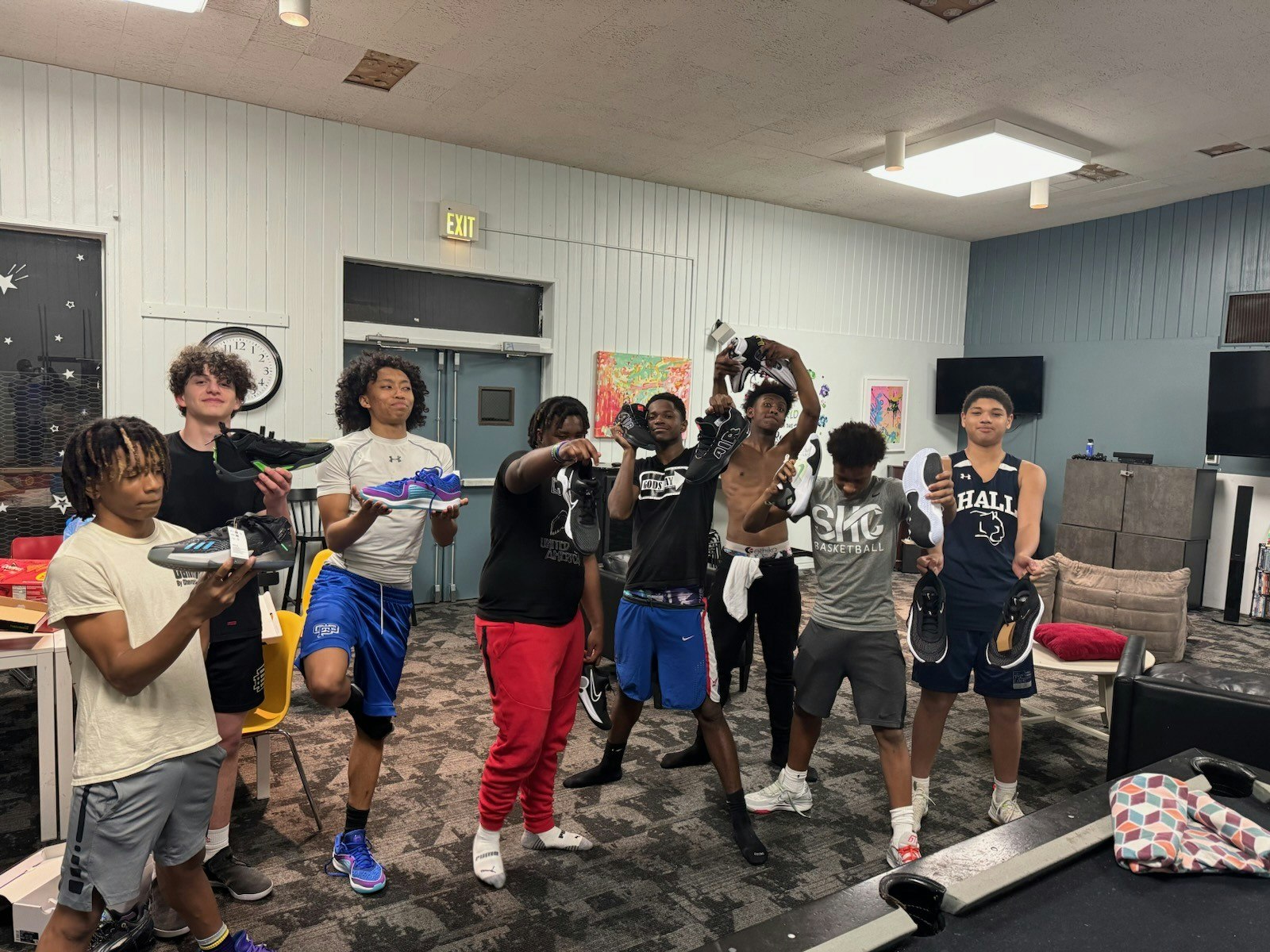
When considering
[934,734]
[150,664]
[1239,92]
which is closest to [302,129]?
[150,664]

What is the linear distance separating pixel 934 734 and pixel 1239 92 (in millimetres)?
4523

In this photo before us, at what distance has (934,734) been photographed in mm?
3021

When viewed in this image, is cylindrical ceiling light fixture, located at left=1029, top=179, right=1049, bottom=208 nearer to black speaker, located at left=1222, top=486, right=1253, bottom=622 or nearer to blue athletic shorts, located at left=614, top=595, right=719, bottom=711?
black speaker, located at left=1222, top=486, right=1253, bottom=622

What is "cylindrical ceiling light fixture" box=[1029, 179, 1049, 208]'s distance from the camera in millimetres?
6562

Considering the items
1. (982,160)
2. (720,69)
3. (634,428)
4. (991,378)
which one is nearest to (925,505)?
(634,428)

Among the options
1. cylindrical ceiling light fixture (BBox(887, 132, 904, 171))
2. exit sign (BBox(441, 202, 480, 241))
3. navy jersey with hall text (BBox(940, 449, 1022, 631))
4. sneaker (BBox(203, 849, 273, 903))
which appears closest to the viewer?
sneaker (BBox(203, 849, 273, 903))

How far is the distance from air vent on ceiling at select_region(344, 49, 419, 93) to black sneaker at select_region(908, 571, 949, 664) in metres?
4.05

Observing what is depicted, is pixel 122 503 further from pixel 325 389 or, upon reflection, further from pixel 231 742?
pixel 325 389

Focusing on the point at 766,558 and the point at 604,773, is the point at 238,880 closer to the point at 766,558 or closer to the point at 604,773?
the point at 604,773

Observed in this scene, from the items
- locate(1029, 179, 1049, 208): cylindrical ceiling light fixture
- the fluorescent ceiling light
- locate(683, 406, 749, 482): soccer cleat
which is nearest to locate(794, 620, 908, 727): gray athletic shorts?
locate(683, 406, 749, 482): soccer cleat

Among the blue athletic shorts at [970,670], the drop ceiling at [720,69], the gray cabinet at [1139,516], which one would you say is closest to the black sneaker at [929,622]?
the blue athletic shorts at [970,670]

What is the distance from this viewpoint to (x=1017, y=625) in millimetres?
2869

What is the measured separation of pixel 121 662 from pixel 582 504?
1.18m

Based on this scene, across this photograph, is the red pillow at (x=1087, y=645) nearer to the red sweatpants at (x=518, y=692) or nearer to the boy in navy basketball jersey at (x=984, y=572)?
the boy in navy basketball jersey at (x=984, y=572)
